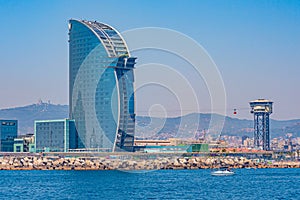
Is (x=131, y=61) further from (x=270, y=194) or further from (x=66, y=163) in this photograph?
(x=270, y=194)

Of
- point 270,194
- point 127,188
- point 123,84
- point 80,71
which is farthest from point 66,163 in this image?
point 270,194

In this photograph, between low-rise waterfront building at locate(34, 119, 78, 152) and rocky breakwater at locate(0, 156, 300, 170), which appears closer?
rocky breakwater at locate(0, 156, 300, 170)

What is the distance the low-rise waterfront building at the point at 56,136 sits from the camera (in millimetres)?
192125

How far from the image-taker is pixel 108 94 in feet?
612

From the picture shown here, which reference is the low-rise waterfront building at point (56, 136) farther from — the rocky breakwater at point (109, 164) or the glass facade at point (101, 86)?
the rocky breakwater at point (109, 164)

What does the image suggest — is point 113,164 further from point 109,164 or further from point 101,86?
Answer: point 101,86

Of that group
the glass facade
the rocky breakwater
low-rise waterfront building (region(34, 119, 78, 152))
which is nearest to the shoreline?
the rocky breakwater

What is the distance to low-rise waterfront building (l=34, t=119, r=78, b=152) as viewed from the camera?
192 meters

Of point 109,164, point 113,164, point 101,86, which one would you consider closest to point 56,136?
point 101,86

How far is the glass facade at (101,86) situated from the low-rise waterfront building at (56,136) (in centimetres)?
211

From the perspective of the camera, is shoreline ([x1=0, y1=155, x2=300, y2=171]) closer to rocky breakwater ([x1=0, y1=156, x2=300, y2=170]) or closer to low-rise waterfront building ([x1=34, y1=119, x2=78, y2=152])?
rocky breakwater ([x1=0, y1=156, x2=300, y2=170])

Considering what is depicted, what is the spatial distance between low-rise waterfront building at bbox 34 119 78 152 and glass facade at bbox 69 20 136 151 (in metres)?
2.11

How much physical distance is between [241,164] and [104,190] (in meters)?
86.8

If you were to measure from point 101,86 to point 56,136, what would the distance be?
18667 mm
